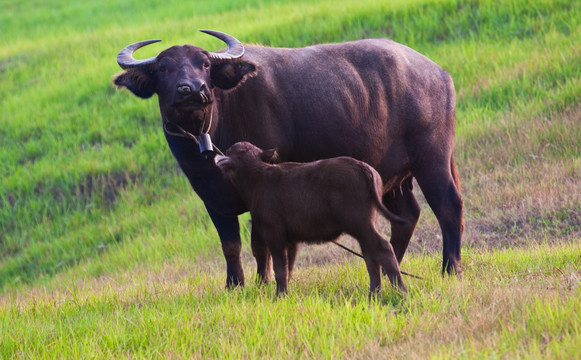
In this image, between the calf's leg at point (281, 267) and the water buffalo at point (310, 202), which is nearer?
the water buffalo at point (310, 202)

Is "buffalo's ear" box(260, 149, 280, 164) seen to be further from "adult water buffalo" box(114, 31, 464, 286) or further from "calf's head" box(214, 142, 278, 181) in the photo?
"adult water buffalo" box(114, 31, 464, 286)

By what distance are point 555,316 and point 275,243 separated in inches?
79.5

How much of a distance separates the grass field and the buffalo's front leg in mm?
198

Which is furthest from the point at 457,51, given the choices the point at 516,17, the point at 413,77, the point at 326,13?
the point at 413,77

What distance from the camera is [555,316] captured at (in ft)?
15.1

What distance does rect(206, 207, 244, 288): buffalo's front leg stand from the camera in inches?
268

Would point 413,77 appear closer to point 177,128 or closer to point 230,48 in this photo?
point 230,48

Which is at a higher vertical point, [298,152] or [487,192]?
[298,152]

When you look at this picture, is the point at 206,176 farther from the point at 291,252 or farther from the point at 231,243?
the point at 291,252

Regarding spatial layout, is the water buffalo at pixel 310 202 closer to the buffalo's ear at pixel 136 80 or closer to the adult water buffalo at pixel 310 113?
the adult water buffalo at pixel 310 113

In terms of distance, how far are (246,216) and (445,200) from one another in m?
4.00

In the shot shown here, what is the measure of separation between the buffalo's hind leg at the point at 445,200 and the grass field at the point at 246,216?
0.81ft

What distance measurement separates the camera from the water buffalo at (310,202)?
540 cm

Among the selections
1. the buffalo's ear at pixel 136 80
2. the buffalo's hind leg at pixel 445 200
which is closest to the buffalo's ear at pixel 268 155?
the buffalo's ear at pixel 136 80
